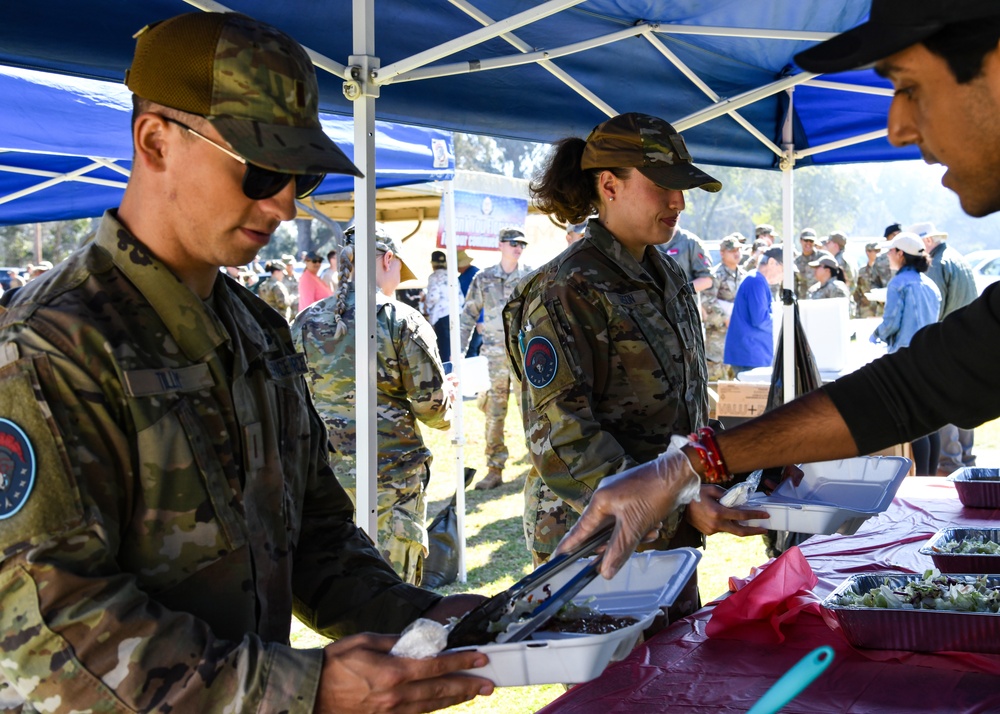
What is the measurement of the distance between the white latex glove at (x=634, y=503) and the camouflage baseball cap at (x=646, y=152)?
1.27 metres

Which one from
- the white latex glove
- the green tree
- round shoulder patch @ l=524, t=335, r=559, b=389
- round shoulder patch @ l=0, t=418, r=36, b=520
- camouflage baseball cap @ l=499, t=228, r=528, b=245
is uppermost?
the green tree

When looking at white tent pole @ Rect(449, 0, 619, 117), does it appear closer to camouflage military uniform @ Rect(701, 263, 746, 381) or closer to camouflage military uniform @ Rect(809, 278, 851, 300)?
camouflage military uniform @ Rect(701, 263, 746, 381)

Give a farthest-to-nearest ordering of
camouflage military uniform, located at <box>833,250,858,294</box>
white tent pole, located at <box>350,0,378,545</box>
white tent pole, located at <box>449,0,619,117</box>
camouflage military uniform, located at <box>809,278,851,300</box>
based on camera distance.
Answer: camouflage military uniform, located at <box>833,250,858,294</box> → camouflage military uniform, located at <box>809,278,851,300</box> → white tent pole, located at <box>449,0,619,117</box> → white tent pole, located at <box>350,0,378,545</box>

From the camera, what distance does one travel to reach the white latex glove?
5.48 feet

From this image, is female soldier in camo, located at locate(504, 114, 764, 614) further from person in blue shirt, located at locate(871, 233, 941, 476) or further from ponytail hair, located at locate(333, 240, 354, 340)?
person in blue shirt, located at locate(871, 233, 941, 476)

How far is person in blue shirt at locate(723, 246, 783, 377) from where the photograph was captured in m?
8.64

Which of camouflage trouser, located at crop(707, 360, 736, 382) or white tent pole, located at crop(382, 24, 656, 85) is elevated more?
white tent pole, located at crop(382, 24, 656, 85)

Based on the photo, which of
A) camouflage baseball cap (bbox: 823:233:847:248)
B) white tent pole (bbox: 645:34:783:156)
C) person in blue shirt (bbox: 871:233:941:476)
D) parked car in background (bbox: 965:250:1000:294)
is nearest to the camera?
white tent pole (bbox: 645:34:783:156)

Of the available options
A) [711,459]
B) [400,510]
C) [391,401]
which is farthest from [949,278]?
[711,459]

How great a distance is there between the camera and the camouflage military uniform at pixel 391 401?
14.3 ft

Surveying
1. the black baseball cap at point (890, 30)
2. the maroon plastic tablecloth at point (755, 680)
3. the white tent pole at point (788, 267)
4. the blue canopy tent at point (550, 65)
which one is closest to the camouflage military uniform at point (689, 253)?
the white tent pole at point (788, 267)

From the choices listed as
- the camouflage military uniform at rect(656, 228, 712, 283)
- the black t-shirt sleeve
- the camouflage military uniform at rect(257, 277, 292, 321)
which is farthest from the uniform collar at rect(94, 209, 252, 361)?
the camouflage military uniform at rect(257, 277, 292, 321)

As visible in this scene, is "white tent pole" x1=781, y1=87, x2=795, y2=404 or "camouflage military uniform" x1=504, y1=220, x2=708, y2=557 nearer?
"camouflage military uniform" x1=504, y1=220, x2=708, y2=557

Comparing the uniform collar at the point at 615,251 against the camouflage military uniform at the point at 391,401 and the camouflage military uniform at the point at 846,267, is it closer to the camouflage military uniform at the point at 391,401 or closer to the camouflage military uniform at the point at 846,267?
the camouflage military uniform at the point at 391,401
